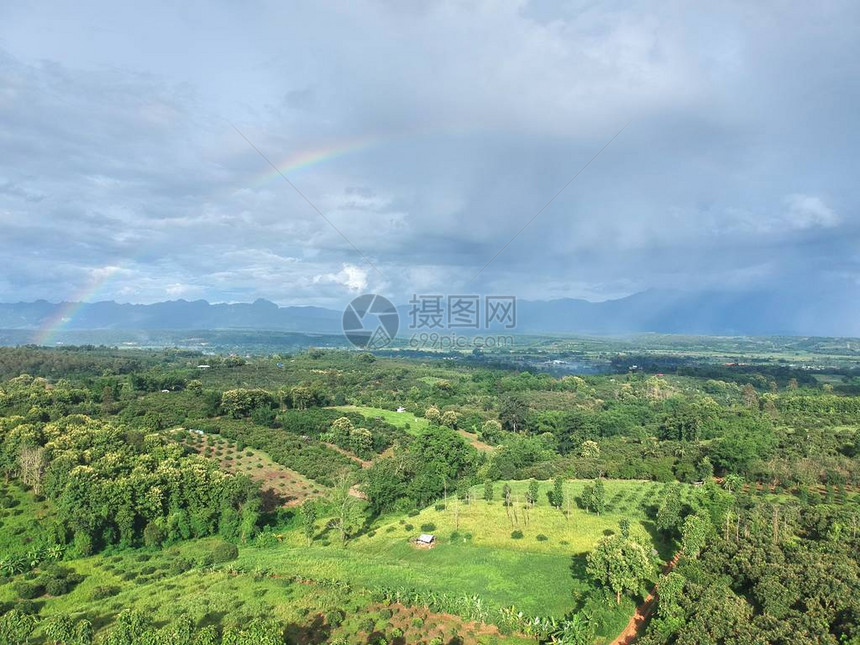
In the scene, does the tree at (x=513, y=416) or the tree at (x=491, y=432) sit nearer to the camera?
the tree at (x=491, y=432)

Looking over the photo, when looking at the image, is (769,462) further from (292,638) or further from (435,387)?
(435,387)

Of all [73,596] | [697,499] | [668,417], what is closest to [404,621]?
[73,596]

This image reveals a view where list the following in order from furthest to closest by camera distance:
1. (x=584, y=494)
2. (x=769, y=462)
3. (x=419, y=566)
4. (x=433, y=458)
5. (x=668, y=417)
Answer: (x=668, y=417) < (x=433, y=458) < (x=769, y=462) < (x=584, y=494) < (x=419, y=566)

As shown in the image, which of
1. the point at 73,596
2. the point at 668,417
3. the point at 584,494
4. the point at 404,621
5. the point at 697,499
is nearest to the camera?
the point at 404,621

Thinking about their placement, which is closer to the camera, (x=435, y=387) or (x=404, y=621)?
(x=404, y=621)

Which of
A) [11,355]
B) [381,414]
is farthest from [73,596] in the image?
[11,355]

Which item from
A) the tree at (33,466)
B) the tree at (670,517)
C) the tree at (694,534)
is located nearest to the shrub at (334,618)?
the tree at (694,534)

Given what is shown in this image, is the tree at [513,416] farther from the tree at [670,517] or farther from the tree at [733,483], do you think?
the tree at [670,517]

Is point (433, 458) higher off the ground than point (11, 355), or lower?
lower
